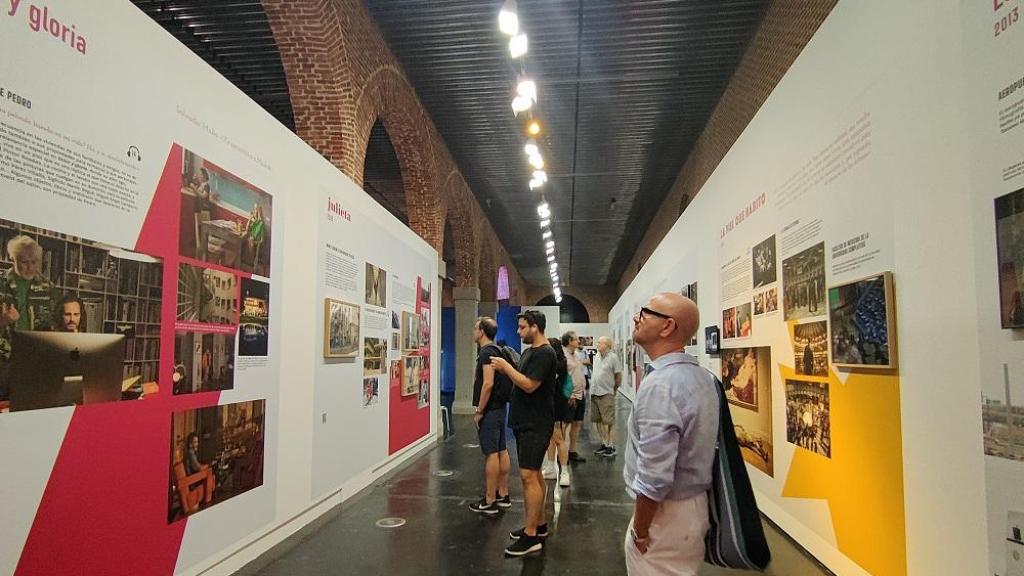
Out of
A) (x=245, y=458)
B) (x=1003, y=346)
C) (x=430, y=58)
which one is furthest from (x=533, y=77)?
(x=1003, y=346)

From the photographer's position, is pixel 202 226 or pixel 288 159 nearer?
pixel 202 226

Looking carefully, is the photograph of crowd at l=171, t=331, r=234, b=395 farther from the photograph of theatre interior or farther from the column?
the column

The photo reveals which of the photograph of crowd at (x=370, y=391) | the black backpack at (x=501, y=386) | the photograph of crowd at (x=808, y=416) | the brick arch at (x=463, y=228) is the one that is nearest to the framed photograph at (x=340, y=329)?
the photograph of crowd at (x=370, y=391)

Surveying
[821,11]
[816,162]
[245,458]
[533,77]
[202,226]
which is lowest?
[245,458]

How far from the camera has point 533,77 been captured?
751 cm

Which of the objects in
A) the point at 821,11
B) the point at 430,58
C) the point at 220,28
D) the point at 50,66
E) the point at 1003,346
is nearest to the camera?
the point at 1003,346

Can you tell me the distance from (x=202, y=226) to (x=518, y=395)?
7.39ft

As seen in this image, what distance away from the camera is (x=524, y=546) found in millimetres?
4012

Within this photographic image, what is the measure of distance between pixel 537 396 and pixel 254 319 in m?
1.95

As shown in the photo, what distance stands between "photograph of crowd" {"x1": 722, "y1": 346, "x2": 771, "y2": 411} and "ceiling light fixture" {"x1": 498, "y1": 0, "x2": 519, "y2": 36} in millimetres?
3482

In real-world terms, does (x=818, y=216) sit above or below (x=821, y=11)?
below

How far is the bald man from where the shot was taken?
6.12ft

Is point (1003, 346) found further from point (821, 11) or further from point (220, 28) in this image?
point (220, 28)

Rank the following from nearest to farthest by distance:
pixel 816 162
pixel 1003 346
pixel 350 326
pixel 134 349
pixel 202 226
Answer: pixel 1003 346, pixel 134 349, pixel 202 226, pixel 816 162, pixel 350 326
